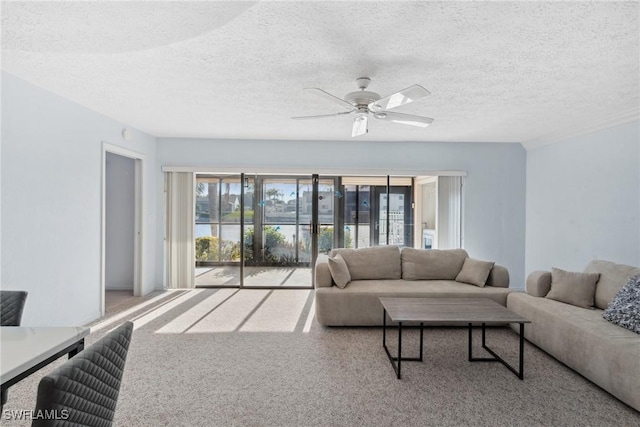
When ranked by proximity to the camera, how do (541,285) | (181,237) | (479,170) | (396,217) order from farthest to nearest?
(396,217), (479,170), (181,237), (541,285)

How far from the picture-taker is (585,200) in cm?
426

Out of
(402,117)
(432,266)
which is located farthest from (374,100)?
(432,266)

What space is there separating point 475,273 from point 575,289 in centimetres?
99

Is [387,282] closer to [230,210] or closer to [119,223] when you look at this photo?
[230,210]

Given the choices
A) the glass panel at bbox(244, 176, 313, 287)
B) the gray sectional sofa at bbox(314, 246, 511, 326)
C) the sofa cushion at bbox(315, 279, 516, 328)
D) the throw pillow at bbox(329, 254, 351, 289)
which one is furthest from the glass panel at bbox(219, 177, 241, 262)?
Answer: the sofa cushion at bbox(315, 279, 516, 328)

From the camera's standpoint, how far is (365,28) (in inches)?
79.4

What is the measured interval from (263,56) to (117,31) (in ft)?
3.01

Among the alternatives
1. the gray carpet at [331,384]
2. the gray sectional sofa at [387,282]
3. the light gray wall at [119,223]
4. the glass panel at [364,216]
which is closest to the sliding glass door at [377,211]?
the glass panel at [364,216]

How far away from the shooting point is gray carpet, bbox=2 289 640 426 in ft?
6.81

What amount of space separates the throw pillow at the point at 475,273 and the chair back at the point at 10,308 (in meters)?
4.10

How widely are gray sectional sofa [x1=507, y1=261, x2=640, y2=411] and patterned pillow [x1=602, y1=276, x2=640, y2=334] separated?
0.05 metres

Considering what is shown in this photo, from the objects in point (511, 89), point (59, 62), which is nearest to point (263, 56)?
point (59, 62)

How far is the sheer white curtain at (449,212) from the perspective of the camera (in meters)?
5.56

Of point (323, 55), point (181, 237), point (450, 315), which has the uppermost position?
point (323, 55)
